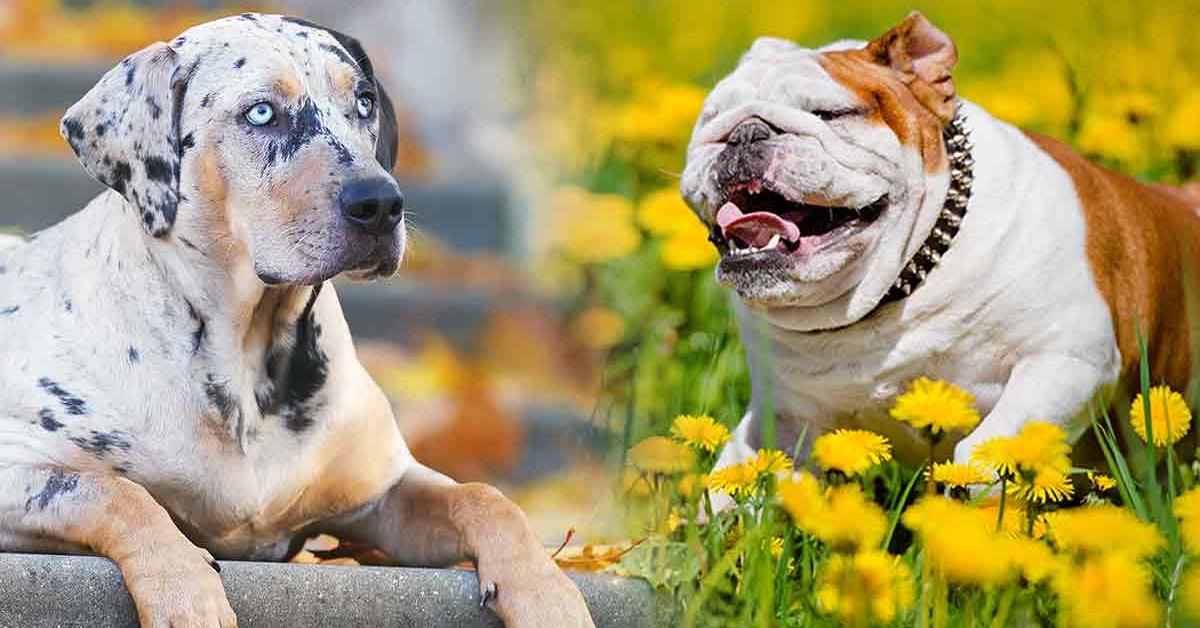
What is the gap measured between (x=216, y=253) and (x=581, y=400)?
2753 mm

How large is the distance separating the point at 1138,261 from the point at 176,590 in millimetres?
1746

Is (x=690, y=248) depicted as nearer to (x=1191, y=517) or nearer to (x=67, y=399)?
(x=67, y=399)

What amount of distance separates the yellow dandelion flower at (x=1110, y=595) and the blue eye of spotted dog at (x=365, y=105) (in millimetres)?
1357

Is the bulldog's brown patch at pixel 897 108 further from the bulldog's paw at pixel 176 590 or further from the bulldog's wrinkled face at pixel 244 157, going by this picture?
the bulldog's paw at pixel 176 590

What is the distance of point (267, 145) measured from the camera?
102 inches

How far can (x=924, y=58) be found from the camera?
2941mm

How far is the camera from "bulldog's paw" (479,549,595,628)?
7.82 feet

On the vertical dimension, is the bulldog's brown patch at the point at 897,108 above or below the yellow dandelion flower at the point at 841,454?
above

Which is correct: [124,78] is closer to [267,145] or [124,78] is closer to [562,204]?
[267,145]

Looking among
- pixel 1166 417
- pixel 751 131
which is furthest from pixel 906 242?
pixel 1166 417

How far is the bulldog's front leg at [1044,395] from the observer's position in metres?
2.77

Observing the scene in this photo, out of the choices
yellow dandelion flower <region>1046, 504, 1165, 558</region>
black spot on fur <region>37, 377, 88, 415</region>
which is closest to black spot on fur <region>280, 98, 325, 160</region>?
black spot on fur <region>37, 377, 88, 415</region>

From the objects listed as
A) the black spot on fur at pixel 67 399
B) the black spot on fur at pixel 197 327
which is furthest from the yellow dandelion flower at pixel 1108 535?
the black spot on fur at pixel 67 399

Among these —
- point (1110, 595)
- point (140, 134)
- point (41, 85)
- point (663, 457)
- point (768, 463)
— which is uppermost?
point (140, 134)
